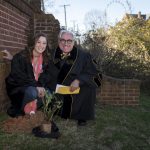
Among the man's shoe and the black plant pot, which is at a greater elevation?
the black plant pot

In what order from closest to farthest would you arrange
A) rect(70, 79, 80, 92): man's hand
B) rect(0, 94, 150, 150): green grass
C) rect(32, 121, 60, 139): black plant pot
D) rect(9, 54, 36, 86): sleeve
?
rect(0, 94, 150, 150): green grass
rect(32, 121, 60, 139): black plant pot
rect(9, 54, 36, 86): sleeve
rect(70, 79, 80, 92): man's hand

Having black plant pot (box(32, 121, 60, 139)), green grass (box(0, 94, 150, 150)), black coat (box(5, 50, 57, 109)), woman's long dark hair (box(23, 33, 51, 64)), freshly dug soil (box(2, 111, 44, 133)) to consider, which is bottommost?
green grass (box(0, 94, 150, 150))

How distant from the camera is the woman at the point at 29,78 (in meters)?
6.37

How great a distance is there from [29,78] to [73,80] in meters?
0.82

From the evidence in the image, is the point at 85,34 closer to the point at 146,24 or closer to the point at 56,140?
the point at 146,24

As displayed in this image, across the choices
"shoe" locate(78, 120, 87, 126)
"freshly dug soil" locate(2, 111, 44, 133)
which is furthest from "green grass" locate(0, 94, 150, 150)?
"freshly dug soil" locate(2, 111, 44, 133)

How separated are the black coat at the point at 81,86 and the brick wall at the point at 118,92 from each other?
214 centimetres

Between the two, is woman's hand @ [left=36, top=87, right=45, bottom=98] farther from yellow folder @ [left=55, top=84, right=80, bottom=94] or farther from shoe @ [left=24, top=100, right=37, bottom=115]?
yellow folder @ [left=55, top=84, right=80, bottom=94]

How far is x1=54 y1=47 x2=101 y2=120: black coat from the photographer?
699 cm

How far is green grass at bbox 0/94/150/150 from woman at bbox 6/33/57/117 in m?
0.37

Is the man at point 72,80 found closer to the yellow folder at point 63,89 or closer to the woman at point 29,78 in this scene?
the yellow folder at point 63,89

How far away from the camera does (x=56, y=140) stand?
5758 millimetres

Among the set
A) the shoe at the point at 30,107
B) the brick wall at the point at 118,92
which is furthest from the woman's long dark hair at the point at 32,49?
the brick wall at the point at 118,92

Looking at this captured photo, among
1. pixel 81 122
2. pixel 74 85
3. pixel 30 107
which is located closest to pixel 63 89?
pixel 74 85
